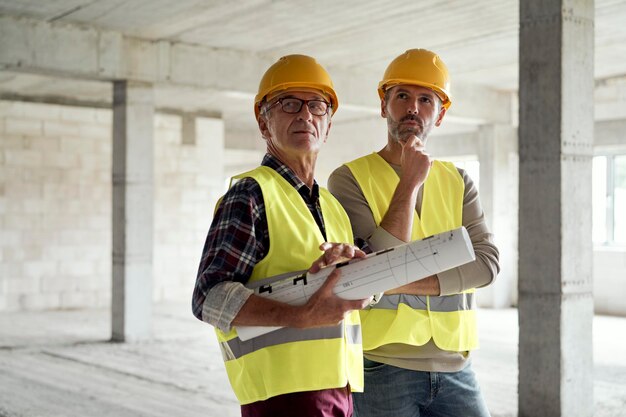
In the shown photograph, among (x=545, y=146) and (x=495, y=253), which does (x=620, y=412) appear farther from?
(x=495, y=253)

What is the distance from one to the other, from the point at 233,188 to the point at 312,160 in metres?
0.30

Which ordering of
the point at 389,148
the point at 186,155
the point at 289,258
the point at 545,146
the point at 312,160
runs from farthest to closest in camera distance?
the point at 186,155 → the point at 545,146 → the point at 389,148 → the point at 312,160 → the point at 289,258

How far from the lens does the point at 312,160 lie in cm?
221

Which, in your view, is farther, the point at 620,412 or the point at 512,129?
the point at 512,129

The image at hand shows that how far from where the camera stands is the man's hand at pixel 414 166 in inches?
89.7

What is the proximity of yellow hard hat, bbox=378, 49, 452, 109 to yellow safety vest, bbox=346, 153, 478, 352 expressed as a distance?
0.84ft

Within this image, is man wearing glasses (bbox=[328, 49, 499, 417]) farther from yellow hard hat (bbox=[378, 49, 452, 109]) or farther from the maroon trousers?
the maroon trousers

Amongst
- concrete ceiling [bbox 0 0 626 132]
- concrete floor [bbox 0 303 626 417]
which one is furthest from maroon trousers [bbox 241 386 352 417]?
concrete ceiling [bbox 0 0 626 132]

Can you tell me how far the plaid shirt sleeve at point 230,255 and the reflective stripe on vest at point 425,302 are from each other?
25.3 inches

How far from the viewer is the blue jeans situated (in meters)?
2.39

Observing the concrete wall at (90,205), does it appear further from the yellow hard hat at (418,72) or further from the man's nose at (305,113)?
the man's nose at (305,113)

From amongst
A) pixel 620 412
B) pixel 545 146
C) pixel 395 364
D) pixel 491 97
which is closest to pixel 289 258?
pixel 395 364

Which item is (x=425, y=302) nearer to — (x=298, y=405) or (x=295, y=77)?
(x=298, y=405)

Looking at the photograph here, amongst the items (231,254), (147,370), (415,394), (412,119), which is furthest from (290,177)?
(147,370)
